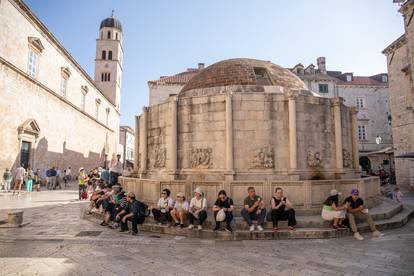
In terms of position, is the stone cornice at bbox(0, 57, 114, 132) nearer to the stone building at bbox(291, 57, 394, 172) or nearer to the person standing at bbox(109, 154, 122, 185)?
the person standing at bbox(109, 154, 122, 185)

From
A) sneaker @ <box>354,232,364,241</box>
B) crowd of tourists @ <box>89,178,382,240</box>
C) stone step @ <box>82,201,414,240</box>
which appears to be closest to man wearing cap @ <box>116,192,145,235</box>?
crowd of tourists @ <box>89,178,382,240</box>

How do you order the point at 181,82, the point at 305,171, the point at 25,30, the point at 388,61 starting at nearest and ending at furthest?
the point at 305,171
the point at 25,30
the point at 388,61
the point at 181,82

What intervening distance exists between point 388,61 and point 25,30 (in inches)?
1250

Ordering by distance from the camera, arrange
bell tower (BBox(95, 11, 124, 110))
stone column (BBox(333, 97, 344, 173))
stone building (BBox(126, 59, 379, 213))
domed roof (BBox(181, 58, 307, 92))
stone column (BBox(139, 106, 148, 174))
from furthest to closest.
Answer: bell tower (BBox(95, 11, 124, 110)), domed roof (BBox(181, 58, 307, 92)), stone column (BBox(139, 106, 148, 174)), stone column (BBox(333, 97, 344, 173)), stone building (BBox(126, 59, 379, 213))

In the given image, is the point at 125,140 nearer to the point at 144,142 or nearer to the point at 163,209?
the point at 144,142

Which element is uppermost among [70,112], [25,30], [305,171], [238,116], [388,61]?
[25,30]

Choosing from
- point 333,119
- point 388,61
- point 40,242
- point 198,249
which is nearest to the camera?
point 198,249

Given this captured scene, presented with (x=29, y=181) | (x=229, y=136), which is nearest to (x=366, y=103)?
(x=229, y=136)

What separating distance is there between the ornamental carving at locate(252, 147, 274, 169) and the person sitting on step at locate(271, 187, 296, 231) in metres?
2.13

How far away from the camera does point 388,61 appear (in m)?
24.3

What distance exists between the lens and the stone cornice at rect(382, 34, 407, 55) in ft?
72.3

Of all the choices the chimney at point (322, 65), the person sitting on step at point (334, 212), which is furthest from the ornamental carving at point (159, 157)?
the chimney at point (322, 65)

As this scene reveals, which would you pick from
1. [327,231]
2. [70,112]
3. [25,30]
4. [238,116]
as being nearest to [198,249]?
[327,231]

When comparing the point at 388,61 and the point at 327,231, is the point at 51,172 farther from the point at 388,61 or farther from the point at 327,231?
the point at 388,61
